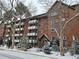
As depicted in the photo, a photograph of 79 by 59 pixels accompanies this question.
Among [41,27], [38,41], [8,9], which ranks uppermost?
[8,9]

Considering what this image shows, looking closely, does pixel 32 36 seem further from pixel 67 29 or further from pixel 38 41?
pixel 67 29

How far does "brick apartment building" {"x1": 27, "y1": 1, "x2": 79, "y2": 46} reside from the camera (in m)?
45.1

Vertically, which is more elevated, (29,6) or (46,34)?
(29,6)

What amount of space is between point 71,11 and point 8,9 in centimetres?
1682

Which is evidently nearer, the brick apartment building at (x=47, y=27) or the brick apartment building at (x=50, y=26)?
the brick apartment building at (x=50, y=26)

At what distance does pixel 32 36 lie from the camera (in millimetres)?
62062

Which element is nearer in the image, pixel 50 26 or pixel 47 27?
pixel 50 26

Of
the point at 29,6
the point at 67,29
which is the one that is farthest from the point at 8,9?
the point at 67,29

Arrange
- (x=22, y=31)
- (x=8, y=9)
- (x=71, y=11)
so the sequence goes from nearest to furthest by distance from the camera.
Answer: (x=71, y=11)
(x=8, y=9)
(x=22, y=31)

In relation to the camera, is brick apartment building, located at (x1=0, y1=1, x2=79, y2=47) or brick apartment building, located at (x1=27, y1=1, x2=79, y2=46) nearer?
brick apartment building, located at (x1=27, y1=1, x2=79, y2=46)

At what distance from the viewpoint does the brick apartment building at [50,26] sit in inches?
1776

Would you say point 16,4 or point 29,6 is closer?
point 16,4

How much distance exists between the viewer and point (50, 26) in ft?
168

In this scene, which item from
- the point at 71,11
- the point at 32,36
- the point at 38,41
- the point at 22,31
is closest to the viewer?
the point at 71,11
